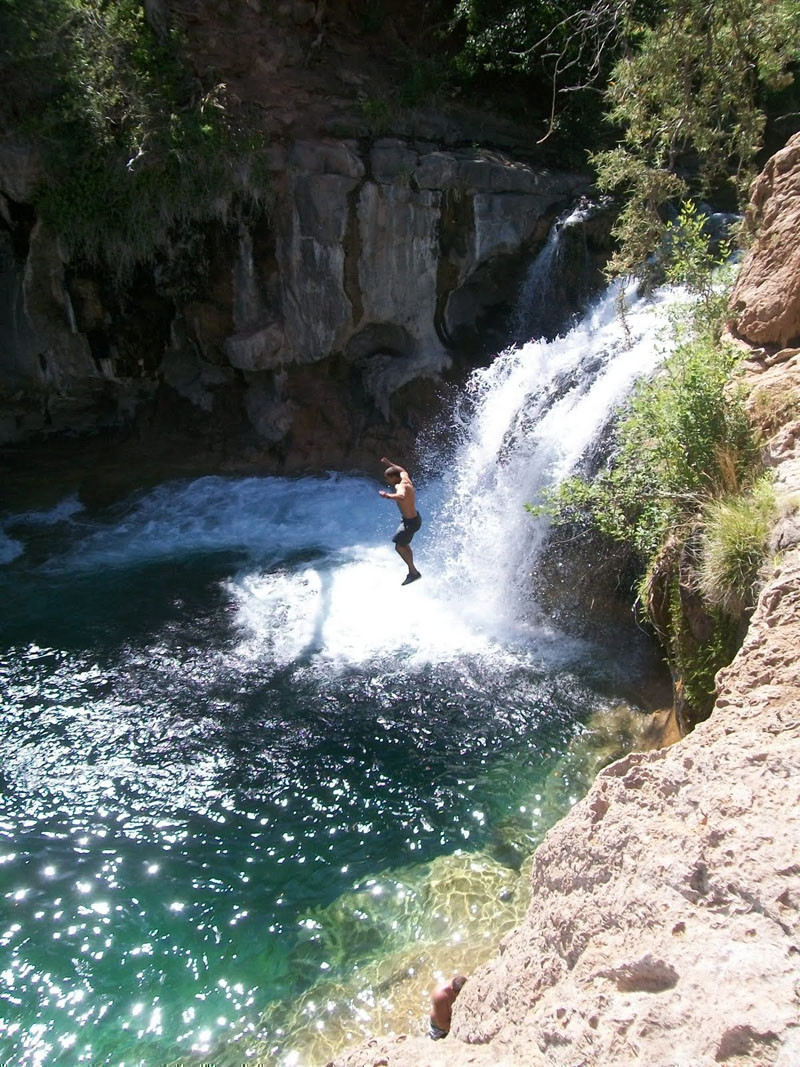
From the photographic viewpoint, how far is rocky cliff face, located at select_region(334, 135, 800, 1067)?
6.87 ft

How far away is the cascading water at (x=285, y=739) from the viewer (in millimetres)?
4309

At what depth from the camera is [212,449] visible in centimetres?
1102

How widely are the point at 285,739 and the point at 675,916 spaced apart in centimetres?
425

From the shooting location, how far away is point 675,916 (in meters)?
2.40

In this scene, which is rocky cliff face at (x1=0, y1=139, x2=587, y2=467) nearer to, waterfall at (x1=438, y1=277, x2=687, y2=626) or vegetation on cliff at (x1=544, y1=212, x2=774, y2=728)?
waterfall at (x1=438, y1=277, x2=687, y2=626)

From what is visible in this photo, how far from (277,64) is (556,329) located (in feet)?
18.8

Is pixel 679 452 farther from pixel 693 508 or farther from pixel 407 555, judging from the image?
pixel 407 555

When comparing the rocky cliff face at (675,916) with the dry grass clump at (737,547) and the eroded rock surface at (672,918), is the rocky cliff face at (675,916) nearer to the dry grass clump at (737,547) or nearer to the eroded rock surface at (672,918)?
the eroded rock surface at (672,918)

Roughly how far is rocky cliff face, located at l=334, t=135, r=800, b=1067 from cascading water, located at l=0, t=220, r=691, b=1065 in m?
1.23

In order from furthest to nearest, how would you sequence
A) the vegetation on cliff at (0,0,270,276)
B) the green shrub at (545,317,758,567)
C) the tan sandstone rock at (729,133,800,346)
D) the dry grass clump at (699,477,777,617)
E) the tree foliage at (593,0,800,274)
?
the vegetation on cliff at (0,0,270,276), the tree foliage at (593,0,800,274), the tan sandstone rock at (729,133,800,346), the green shrub at (545,317,758,567), the dry grass clump at (699,477,777,617)

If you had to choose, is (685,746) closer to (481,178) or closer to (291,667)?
(291,667)

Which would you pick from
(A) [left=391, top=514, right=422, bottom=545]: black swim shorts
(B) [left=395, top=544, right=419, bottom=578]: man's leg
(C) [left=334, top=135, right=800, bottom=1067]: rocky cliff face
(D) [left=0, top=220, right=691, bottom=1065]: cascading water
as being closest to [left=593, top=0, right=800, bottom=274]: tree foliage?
(D) [left=0, top=220, right=691, bottom=1065]: cascading water

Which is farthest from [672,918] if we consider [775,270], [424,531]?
[424,531]

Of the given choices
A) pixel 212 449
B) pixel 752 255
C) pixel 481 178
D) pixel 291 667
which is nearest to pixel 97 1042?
pixel 291 667
